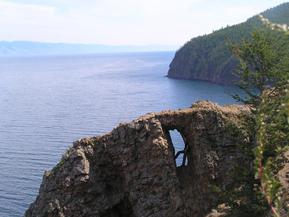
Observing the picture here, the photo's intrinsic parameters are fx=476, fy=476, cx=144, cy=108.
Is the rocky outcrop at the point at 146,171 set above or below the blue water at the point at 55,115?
above

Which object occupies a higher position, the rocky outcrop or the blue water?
the rocky outcrop

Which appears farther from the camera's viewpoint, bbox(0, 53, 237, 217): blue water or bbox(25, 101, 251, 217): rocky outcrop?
bbox(0, 53, 237, 217): blue water

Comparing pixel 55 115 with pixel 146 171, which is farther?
pixel 55 115

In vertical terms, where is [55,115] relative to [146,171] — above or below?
below

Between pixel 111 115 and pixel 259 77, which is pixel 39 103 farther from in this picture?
pixel 259 77

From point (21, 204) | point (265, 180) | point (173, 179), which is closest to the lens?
point (265, 180)

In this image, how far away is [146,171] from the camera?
3516 cm

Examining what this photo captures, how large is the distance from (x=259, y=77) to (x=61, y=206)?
16.9 meters

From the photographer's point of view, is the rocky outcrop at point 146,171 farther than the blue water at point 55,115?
No

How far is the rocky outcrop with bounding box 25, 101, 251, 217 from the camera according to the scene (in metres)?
34.8

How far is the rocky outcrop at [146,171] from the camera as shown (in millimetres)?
34812

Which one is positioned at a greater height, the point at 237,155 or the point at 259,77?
the point at 259,77

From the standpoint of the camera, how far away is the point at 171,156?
35.0 metres

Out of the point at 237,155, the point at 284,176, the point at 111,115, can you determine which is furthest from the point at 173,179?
the point at 111,115
